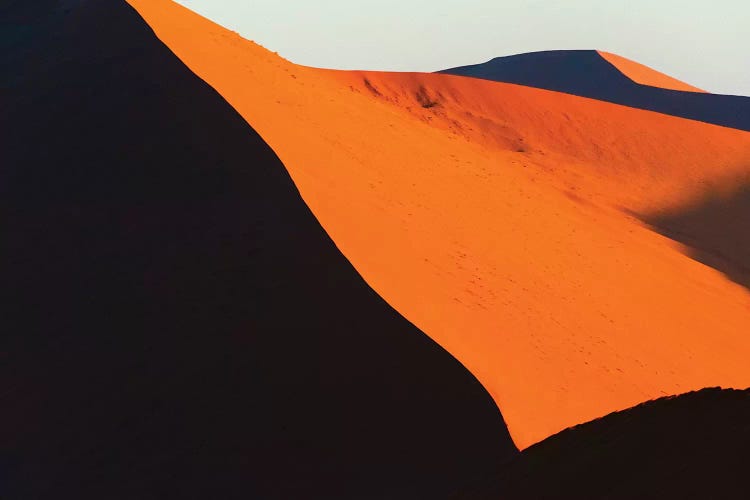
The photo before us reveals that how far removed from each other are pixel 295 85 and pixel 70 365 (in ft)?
29.0

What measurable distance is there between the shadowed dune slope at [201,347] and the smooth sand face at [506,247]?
0.39 meters

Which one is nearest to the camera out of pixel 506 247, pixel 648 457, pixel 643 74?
pixel 648 457

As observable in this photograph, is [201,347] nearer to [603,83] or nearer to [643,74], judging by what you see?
[603,83]

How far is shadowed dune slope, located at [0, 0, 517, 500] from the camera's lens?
25.3 ft

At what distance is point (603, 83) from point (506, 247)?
48223 millimetres

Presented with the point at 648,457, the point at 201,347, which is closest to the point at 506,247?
the point at 201,347

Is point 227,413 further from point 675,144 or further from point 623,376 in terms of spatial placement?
point 675,144

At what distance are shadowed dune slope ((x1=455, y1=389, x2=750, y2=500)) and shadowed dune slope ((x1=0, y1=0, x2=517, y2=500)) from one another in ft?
5.79

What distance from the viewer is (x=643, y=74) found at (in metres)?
61.2

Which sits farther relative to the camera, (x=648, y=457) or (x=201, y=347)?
(x=201, y=347)

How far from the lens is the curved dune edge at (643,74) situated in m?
59.2

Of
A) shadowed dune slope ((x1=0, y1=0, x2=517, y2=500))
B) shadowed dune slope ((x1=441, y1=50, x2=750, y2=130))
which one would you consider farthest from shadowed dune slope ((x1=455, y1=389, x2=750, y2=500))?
shadowed dune slope ((x1=441, y1=50, x2=750, y2=130))

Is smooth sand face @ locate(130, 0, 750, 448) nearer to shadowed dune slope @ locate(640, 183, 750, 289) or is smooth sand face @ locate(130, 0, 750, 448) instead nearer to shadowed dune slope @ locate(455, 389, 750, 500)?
shadowed dune slope @ locate(640, 183, 750, 289)

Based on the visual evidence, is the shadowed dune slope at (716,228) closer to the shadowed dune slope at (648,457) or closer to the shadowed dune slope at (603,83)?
the shadowed dune slope at (648,457)
